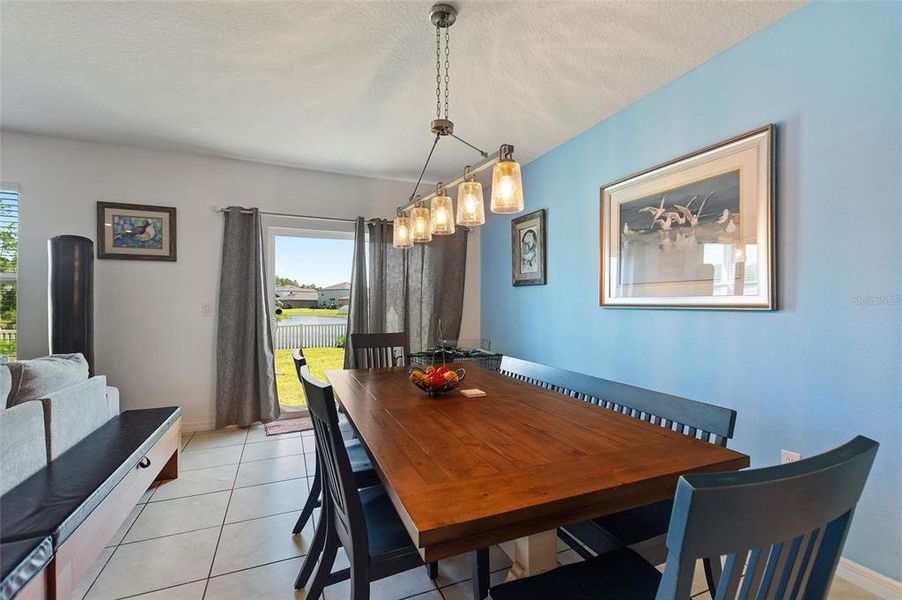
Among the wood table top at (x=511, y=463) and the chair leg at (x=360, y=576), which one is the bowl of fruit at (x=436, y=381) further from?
the chair leg at (x=360, y=576)

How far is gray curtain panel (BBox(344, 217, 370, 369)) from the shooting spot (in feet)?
12.6

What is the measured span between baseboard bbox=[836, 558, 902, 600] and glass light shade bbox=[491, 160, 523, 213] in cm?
186

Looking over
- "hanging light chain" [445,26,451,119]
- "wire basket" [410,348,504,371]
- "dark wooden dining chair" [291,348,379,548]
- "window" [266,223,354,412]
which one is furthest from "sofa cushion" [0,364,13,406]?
"wire basket" [410,348,504,371]

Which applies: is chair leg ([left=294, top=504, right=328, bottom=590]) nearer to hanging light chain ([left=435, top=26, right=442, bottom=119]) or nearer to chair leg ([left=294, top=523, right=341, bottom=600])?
chair leg ([left=294, top=523, right=341, bottom=600])

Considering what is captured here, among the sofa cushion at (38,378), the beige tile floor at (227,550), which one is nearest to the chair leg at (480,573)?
the beige tile floor at (227,550)

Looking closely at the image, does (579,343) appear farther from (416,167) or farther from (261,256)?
(261,256)

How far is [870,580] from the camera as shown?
154cm

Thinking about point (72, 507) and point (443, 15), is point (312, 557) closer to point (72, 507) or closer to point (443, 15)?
point (72, 507)

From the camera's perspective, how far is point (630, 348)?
2584 mm

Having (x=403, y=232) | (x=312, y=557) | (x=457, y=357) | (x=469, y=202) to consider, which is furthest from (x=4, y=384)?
(x=457, y=357)

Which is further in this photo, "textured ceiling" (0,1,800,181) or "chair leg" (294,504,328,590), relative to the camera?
"textured ceiling" (0,1,800,181)

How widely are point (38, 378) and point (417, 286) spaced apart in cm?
284

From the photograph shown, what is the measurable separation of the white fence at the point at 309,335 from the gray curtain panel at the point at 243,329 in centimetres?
32

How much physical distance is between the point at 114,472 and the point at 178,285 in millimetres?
2150
